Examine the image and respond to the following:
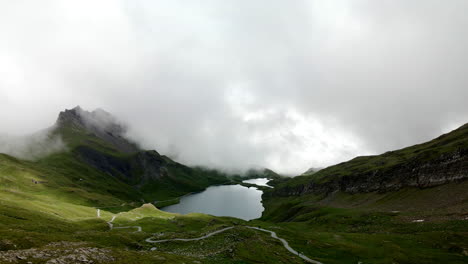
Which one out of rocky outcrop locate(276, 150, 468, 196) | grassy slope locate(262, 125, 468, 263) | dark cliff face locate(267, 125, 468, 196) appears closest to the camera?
grassy slope locate(262, 125, 468, 263)

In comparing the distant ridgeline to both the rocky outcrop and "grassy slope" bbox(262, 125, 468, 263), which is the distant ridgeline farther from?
"grassy slope" bbox(262, 125, 468, 263)

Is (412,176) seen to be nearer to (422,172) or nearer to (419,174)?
(419,174)

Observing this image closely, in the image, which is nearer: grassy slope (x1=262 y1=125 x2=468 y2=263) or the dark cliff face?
grassy slope (x1=262 y1=125 x2=468 y2=263)

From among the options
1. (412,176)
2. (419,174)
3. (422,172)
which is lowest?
(412,176)

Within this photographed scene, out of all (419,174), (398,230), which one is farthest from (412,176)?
(398,230)

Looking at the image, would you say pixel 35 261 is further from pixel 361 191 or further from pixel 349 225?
pixel 361 191

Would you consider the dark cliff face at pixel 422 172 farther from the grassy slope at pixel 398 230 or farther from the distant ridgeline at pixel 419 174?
the grassy slope at pixel 398 230

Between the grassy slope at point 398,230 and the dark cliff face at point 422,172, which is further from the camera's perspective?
the dark cliff face at point 422,172

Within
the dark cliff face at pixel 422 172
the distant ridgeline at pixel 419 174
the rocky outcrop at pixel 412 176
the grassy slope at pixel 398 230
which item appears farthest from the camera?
the dark cliff face at pixel 422 172

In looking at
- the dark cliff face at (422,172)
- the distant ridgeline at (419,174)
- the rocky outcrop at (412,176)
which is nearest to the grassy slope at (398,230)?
the distant ridgeline at (419,174)

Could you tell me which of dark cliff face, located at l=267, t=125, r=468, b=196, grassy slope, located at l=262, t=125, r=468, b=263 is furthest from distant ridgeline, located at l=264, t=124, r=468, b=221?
grassy slope, located at l=262, t=125, r=468, b=263

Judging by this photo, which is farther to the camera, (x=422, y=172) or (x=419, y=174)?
(x=419, y=174)

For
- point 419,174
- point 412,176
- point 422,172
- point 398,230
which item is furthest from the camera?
point 412,176

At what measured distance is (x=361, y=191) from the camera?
529 ft
